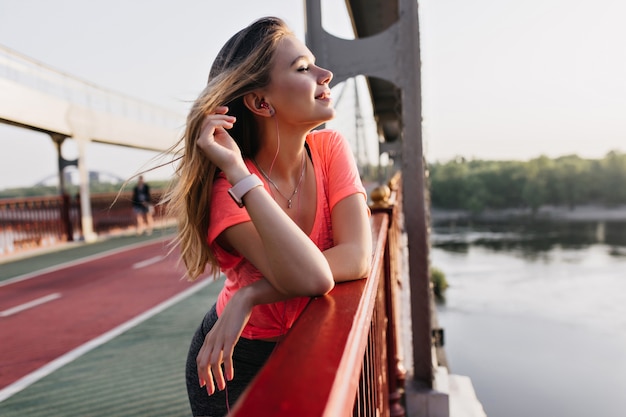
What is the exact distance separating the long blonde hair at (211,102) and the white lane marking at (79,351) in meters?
2.70

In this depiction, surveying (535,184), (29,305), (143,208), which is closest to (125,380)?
(29,305)

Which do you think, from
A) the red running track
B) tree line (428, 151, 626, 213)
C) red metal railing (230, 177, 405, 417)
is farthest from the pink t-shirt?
tree line (428, 151, 626, 213)

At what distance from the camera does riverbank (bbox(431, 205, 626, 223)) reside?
71938 millimetres

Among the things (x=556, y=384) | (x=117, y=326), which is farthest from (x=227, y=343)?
(x=556, y=384)

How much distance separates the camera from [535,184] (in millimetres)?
81125

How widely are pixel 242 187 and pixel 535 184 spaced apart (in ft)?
288

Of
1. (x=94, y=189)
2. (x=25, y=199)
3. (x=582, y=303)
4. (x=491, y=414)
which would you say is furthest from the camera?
(x=582, y=303)

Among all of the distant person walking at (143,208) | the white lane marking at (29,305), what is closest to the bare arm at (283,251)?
the white lane marking at (29,305)

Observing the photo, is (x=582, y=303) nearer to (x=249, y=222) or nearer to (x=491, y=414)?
(x=491, y=414)

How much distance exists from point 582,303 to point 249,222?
101ft

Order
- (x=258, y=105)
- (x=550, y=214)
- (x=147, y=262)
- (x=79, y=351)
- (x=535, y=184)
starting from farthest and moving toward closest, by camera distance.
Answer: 1. (x=535, y=184)
2. (x=550, y=214)
3. (x=147, y=262)
4. (x=79, y=351)
5. (x=258, y=105)

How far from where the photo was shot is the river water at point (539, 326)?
13.7m

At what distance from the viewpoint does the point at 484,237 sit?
57938mm

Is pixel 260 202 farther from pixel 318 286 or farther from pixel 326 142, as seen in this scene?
pixel 326 142
